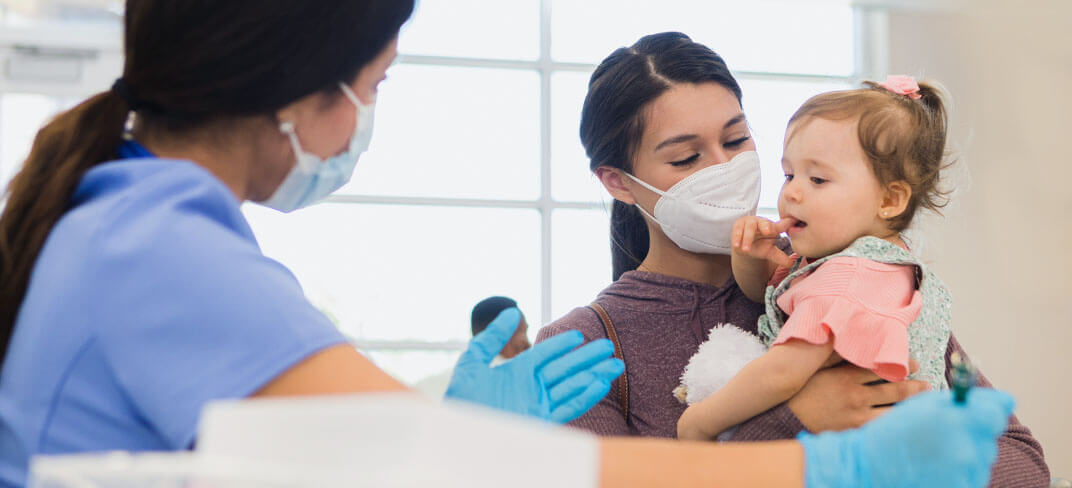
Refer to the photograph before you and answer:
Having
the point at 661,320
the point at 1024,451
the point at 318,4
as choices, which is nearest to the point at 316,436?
the point at 318,4

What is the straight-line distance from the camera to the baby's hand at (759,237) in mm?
1639

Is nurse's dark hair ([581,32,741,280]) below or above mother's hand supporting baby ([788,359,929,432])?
above

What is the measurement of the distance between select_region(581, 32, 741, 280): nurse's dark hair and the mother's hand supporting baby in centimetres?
65

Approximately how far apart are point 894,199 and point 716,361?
41 cm

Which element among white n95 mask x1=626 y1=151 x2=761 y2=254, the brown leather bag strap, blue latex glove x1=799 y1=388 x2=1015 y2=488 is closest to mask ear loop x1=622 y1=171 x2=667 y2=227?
white n95 mask x1=626 y1=151 x2=761 y2=254

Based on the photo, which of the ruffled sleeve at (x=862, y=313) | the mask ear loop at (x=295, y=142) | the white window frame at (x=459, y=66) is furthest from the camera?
the white window frame at (x=459, y=66)

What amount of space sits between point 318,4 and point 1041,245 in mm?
4849

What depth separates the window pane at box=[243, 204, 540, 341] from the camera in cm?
466

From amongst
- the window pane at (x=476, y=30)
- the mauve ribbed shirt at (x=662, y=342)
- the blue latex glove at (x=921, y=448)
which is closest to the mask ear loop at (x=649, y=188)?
the mauve ribbed shirt at (x=662, y=342)

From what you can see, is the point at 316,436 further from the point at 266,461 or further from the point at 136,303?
the point at 136,303

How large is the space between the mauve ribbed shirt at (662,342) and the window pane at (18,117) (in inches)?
140

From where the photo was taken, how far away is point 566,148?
498 centimetres

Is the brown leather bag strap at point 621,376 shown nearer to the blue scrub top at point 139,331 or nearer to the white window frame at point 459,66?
the blue scrub top at point 139,331

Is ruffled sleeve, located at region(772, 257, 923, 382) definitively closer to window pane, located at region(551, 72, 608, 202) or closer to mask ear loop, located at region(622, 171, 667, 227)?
mask ear loop, located at region(622, 171, 667, 227)
